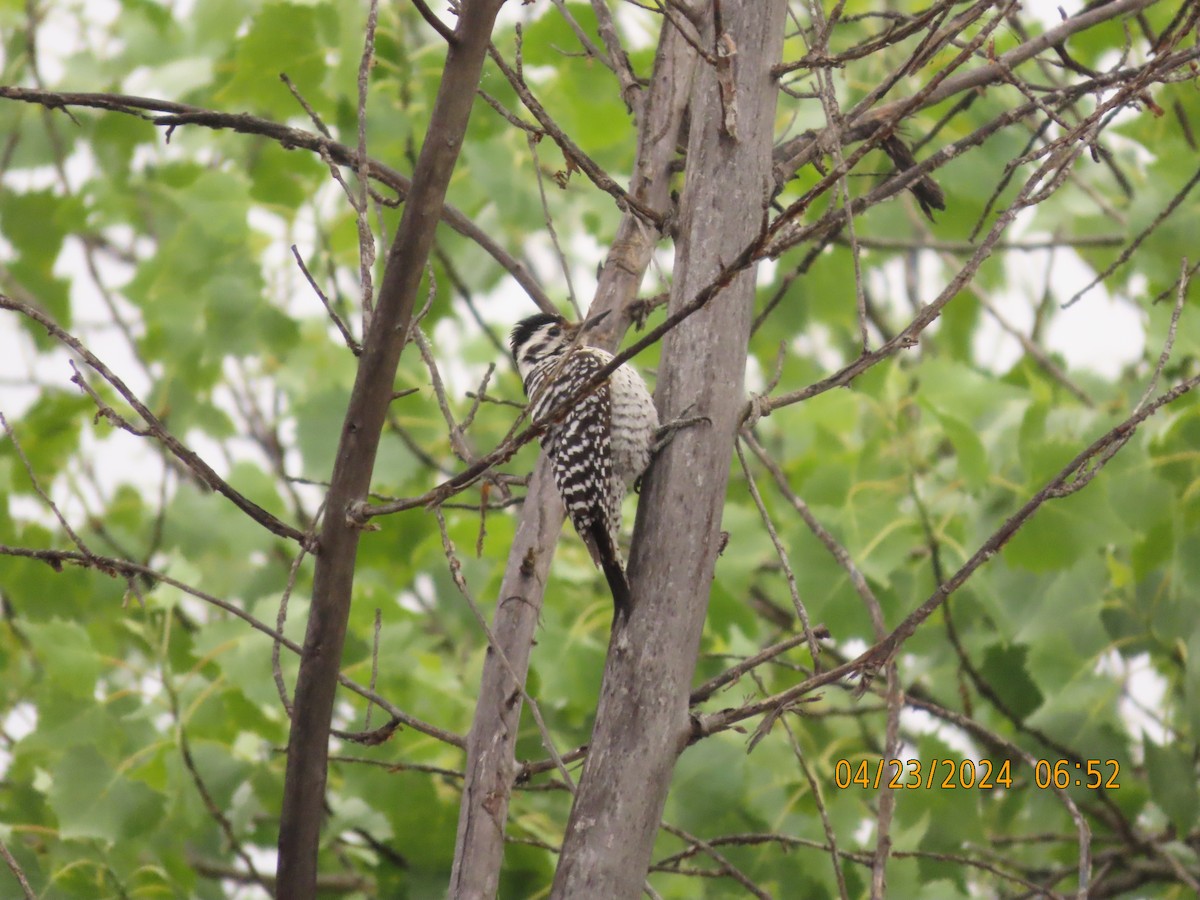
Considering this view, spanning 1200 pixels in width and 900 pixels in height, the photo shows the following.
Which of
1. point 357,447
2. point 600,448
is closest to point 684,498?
point 357,447

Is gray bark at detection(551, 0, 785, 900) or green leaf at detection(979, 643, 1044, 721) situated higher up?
green leaf at detection(979, 643, 1044, 721)

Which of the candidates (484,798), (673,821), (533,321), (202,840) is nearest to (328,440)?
(533,321)

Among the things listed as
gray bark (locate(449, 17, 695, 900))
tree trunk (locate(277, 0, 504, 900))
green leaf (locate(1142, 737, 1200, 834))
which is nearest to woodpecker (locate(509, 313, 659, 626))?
gray bark (locate(449, 17, 695, 900))

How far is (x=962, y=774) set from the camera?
3.02 m

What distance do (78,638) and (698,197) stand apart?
2201 millimetres

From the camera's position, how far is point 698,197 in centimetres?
224

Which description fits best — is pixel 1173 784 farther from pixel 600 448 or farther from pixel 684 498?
pixel 684 498

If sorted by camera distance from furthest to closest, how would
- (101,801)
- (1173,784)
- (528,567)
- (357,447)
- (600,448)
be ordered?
(1173,784) < (101,801) < (600,448) < (528,567) < (357,447)

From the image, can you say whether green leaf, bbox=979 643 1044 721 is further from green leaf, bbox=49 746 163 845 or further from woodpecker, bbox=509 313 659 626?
green leaf, bbox=49 746 163 845

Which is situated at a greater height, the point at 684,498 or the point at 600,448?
the point at 600,448

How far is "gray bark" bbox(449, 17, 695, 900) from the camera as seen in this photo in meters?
2.14

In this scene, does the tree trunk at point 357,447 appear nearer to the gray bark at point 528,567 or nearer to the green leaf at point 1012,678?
the gray bark at point 528,567

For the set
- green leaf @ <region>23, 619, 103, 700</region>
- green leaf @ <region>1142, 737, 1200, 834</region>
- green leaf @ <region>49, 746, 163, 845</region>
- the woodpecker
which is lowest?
green leaf @ <region>49, 746, 163, 845</region>

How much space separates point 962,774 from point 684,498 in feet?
4.58
